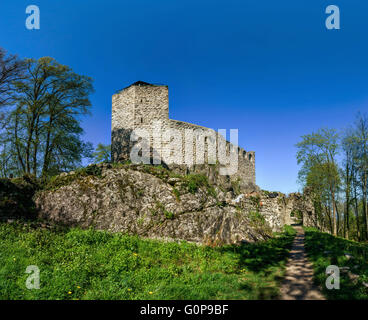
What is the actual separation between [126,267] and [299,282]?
5.12 m

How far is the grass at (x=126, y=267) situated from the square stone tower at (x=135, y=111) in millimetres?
13258

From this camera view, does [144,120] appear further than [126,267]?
Yes

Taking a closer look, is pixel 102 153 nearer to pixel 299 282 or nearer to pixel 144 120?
pixel 144 120

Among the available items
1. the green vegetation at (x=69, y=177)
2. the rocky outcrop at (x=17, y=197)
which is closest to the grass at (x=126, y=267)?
the rocky outcrop at (x=17, y=197)

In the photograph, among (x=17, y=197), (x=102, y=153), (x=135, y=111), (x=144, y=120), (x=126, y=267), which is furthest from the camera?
(x=102, y=153)

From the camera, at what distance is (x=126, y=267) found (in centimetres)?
706

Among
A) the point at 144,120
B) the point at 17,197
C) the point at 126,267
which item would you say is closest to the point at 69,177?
the point at 17,197

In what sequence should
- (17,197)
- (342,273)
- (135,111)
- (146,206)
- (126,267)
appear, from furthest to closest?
(135,111), (146,206), (17,197), (126,267), (342,273)

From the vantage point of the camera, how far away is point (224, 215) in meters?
11.9

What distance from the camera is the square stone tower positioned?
2194 cm

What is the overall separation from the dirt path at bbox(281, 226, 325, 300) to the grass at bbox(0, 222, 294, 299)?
28 centimetres

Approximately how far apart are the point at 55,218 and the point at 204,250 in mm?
7442

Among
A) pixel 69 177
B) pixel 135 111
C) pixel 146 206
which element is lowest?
pixel 146 206
